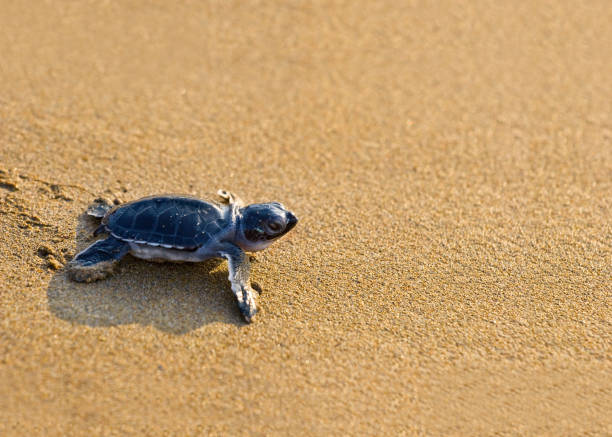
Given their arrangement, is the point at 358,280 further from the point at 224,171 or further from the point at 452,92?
the point at 452,92

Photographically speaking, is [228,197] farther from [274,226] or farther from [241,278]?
[241,278]

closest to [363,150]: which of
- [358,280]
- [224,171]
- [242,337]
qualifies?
[224,171]

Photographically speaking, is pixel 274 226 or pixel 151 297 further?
pixel 274 226

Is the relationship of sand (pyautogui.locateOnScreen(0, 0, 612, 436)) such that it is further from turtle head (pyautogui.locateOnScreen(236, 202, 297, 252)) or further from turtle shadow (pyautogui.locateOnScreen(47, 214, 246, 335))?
turtle head (pyautogui.locateOnScreen(236, 202, 297, 252))

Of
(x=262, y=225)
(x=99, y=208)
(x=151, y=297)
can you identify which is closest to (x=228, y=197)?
(x=262, y=225)

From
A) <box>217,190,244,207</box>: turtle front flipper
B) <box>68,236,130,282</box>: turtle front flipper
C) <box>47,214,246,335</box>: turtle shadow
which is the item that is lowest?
<box>47,214,246,335</box>: turtle shadow

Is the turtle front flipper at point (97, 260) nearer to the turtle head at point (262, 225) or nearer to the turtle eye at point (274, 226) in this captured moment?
the turtle head at point (262, 225)

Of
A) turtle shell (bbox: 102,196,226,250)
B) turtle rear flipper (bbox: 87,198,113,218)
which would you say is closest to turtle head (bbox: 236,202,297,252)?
turtle shell (bbox: 102,196,226,250)
